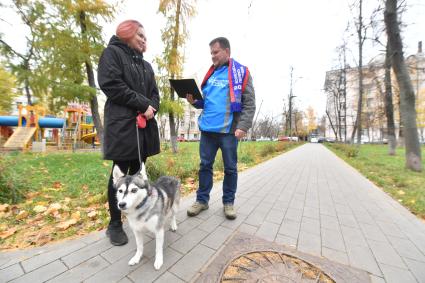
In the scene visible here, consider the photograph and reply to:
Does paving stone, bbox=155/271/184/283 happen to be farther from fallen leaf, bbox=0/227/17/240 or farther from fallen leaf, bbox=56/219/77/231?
fallen leaf, bbox=0/227/17/240

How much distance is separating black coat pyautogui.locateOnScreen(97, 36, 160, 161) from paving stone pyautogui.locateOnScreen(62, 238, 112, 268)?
0.98 metres

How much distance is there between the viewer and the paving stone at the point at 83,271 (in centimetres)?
165

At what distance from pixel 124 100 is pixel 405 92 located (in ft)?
31.5

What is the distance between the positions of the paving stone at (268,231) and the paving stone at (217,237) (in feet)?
1.28

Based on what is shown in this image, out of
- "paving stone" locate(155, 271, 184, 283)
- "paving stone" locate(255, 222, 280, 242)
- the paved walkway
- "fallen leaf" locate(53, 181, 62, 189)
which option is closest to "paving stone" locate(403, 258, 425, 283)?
the paved walkway

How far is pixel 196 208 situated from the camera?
3049 millimetres

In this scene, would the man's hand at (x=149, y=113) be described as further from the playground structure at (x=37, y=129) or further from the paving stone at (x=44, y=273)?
the playground structure at (x=37, y=129)

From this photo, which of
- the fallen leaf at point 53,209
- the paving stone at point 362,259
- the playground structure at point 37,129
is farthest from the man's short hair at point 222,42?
the playground structure at point 37,129

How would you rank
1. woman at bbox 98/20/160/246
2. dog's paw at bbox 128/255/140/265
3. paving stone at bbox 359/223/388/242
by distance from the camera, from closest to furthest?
1. dog's paw at bbox 128/255/140/265
2. woman at bbox 98/20/160/246
3. paving stone at bbox 359/223/388/242

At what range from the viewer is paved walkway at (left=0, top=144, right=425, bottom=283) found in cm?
175

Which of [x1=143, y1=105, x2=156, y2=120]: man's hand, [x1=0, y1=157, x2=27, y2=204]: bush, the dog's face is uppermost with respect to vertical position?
[x1=143, y1=105, x2=156, y2=120]: man's hand

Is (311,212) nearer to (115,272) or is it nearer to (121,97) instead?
(115,272)

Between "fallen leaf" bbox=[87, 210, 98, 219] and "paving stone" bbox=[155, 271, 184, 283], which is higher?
"fallen leaf" bbox=[87, 210, 98, 219]

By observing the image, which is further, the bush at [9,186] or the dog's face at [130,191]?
the bush at [9,186]
